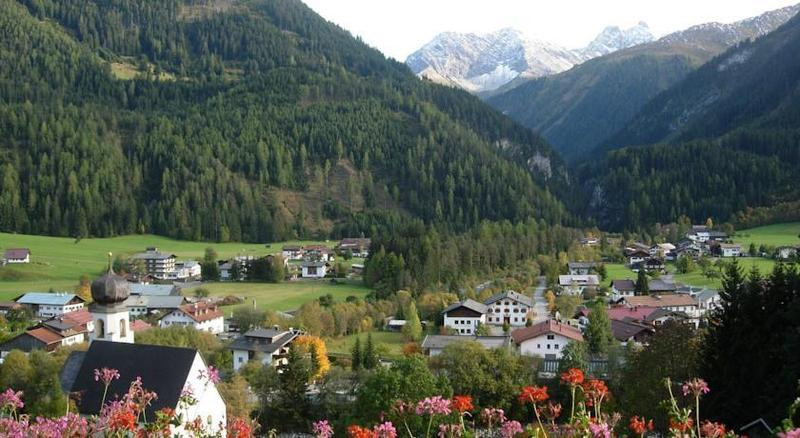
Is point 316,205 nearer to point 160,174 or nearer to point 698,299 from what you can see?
point 160,174

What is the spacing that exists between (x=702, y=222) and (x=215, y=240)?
317 ft

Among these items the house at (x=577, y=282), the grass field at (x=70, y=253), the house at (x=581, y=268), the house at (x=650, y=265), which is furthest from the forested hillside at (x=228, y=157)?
the house at (x=577, y=282)

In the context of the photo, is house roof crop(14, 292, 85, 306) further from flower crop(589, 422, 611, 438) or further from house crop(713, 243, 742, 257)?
house crop(713, 243, 742, 257)

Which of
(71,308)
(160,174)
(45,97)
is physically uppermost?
(45,97)

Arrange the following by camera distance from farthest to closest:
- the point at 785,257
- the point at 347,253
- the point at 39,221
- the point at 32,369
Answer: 1. the point at 39,221
2. the point at 347,253
3. the point at 785,257
4. the point at 32,369

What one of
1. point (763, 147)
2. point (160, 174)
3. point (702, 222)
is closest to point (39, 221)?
point (160, 174)

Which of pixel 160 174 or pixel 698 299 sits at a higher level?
pixel 160 174

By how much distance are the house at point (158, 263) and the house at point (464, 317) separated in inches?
1837

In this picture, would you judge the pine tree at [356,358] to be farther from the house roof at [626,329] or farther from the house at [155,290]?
the house at [155,290]

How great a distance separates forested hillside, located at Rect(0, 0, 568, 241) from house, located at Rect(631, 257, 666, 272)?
160 feet

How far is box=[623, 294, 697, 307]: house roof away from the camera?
230 feet

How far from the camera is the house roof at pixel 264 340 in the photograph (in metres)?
53.1

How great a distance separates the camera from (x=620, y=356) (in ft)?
152

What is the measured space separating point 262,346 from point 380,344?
9.08m
